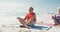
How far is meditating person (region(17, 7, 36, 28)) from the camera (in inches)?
67.6

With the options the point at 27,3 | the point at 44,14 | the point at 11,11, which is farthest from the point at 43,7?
the point at 11,11

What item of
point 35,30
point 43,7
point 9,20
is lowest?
point 35,30

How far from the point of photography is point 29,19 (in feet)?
5.68

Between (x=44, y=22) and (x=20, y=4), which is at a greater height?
(x=20, y=4)

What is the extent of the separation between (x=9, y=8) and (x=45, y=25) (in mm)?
472

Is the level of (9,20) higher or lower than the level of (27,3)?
lower

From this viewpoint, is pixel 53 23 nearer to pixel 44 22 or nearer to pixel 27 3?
pixel 44 22

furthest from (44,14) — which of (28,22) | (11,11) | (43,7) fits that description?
(11,11)

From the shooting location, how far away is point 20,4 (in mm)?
1752

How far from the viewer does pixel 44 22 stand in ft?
5.62

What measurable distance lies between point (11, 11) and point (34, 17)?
0.93ft

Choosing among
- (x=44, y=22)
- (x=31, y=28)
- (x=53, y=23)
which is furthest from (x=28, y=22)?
(x=53, y=23)

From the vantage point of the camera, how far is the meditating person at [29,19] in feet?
5.63

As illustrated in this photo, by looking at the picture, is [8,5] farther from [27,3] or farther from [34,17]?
[34,17]
